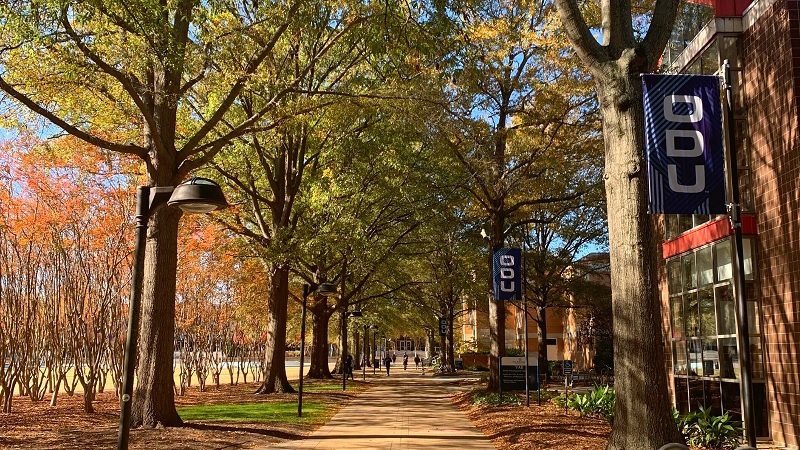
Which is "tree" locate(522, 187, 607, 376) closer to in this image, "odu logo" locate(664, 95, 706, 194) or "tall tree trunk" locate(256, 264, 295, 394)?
"tall tree trunk" locate(256, 264, 295, 394)

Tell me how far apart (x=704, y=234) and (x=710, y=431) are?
5190mm

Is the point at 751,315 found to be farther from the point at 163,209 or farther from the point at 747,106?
the point at 163,209

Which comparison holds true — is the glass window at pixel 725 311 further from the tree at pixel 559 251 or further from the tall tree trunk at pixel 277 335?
the tree at pixel 559 251

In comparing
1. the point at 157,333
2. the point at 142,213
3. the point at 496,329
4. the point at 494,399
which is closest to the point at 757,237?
the point at 494,399

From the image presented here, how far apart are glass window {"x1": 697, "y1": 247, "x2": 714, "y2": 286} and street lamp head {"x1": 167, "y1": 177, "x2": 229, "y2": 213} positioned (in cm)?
1171

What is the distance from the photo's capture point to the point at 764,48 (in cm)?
1298

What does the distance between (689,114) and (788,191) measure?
516 cm

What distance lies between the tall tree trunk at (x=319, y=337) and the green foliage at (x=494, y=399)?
14301mm

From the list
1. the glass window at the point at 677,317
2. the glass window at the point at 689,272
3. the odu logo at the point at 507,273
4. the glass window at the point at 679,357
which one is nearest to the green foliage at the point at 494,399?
the odu logo at the point at 507,273

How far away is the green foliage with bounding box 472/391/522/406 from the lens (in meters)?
19.0

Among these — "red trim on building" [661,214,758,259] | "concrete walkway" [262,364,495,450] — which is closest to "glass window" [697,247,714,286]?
"red trim on building" [661,214,758,259]

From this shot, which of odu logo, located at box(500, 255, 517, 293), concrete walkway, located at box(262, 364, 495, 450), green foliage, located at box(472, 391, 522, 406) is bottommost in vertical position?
concrete walkway, located at box(262, 364, 495, 450)

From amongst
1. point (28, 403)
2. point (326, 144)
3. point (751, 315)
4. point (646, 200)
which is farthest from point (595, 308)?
point (646, 200)

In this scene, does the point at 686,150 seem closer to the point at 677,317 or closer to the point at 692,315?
the point at 692,315
